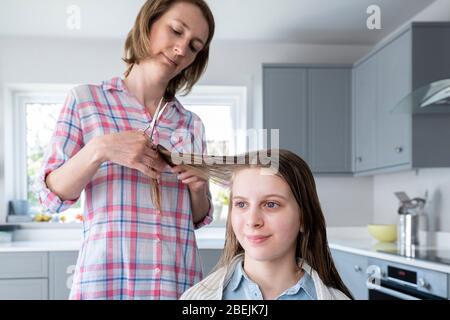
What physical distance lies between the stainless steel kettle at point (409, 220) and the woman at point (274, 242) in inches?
3.9

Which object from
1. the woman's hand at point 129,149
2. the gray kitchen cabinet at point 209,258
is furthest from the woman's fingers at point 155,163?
the gray kitchen cabinet at point 209,258

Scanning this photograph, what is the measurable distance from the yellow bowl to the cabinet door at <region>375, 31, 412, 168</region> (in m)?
0.07

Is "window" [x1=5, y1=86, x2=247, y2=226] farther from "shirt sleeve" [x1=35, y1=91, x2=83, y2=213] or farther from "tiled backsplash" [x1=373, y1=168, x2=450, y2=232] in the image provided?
"tiled backsplash" [x1=373, y1=168, x2=450, y2=232]

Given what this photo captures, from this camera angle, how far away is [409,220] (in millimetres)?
578

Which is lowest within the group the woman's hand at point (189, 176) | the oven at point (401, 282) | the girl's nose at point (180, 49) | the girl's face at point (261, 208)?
the oven at point (401, 282)

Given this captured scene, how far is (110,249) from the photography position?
50cm

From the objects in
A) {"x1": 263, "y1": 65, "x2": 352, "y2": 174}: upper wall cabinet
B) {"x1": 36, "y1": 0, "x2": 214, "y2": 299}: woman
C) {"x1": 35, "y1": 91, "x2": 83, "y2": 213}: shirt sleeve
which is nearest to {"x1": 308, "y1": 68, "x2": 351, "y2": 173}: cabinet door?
{"x1": 263, "y1": 65, "x2": 352, "y2": 174}: upper wall cabinet

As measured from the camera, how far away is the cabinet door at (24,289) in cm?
51

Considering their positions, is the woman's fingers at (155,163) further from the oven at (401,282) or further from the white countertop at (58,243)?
the oven at (401,282)

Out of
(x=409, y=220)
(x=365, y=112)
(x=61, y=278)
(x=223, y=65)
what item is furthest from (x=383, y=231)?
(x=61, y=278)

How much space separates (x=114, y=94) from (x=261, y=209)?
198mm

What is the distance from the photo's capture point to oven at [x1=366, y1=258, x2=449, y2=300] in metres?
0.56
